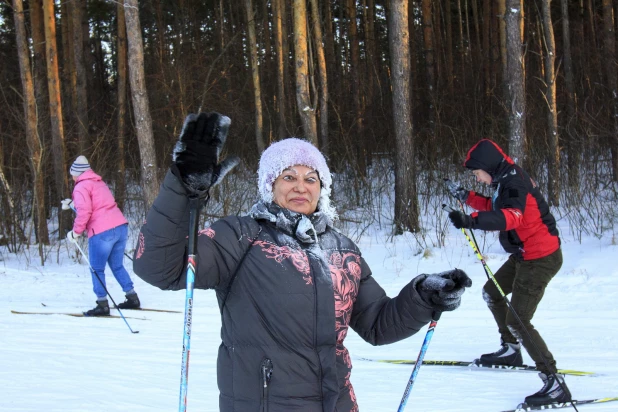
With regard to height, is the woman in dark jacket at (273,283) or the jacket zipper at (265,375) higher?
the woman in dark jacket at (273,283)

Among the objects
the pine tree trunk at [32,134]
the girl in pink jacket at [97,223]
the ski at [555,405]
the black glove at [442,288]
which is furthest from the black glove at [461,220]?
the pine tree trunk at [32,134]

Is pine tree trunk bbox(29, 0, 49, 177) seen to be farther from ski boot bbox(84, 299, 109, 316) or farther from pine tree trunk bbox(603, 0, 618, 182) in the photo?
pine tree trunk bbox(603, 0, 618, 182)

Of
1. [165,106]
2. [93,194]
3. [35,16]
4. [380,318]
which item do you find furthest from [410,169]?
[35,16]

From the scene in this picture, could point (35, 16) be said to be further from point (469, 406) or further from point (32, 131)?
point (469, 406)

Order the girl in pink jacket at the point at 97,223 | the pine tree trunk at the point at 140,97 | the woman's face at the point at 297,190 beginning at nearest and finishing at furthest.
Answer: the woman's face at the point at 297,190
the girl in pink jacket at the point at 97,223
the pine tree trunk at the point at 140,97

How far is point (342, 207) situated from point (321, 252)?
1035 cm

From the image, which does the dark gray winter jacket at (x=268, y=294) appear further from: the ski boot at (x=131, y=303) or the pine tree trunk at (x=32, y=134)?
the pine tree trunk at (x=32, y=134)

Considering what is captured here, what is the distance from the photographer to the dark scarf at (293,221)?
2.12 metres

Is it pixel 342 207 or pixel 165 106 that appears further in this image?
pixel 165 106

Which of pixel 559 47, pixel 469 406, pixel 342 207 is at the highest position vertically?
pixel 559 47

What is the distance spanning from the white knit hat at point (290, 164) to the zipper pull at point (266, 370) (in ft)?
1.90

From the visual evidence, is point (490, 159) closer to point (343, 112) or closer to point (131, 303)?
point (131, 303)

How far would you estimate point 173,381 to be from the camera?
4836 millimetres

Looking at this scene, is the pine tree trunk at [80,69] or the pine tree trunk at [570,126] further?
the pine tree trunk at [80,69]
